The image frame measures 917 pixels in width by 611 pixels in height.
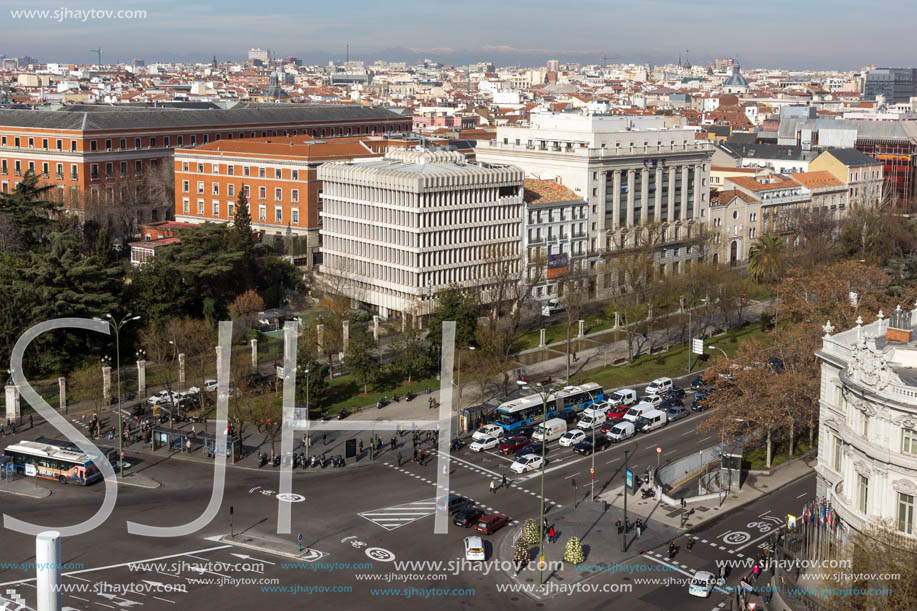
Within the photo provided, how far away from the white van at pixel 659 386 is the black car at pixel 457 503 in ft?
81.9

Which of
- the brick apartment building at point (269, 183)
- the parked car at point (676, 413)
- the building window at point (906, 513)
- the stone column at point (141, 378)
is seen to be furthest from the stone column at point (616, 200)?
the building window at point (906, 513)

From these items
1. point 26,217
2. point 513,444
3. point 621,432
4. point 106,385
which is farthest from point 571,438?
point 26,217

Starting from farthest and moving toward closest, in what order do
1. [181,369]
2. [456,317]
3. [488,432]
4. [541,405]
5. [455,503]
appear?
[456,317] → [181,369] → [541,405] → [488,432] → [455,503]

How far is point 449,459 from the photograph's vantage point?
6469cm

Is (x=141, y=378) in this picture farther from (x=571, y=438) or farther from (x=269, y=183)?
(x=269, y=183)

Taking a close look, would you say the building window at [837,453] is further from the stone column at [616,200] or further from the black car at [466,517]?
the stone column at [616,200]

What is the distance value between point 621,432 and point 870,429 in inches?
971

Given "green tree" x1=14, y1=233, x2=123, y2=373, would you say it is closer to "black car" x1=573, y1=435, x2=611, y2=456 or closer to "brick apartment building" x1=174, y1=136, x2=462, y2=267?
"brick apartment building" x1=174, y1=136, x2=462, y2=267

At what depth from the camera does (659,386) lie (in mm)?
79500

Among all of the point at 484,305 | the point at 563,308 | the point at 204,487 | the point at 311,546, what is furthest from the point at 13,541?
the point at 563,308

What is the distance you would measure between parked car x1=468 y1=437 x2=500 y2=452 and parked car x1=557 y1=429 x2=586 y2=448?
433 cm

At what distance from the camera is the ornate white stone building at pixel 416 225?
3691 inches

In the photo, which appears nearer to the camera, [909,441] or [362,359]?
[909,441]

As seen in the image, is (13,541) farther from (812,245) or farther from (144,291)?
(812,245)
